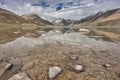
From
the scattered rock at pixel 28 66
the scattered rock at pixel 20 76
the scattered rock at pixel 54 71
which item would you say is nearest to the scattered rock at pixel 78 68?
the scattered rock at pixel 54 71

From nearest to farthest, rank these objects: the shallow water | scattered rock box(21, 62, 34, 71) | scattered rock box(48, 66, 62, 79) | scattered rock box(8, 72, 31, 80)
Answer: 1. scattered rock box(8, 72, 31, 80)
2. scattered rock box(48, 66, 62, 79)
3. scattered rock box(21, 62, 34, 71)
4. the shallow water

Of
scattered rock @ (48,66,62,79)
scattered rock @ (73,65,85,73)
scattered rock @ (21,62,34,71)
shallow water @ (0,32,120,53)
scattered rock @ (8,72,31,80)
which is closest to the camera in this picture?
scattered rock @ (8,72,31,80)

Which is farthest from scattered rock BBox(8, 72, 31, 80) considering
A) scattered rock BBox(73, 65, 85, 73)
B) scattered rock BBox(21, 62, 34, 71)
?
scattered rock BBox(73, 65, 85, 73)

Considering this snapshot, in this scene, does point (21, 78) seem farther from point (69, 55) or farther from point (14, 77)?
point (69, 55)

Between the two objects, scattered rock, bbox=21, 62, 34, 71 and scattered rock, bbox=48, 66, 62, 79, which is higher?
scattered rock, bbox=21, 62, 34, 71

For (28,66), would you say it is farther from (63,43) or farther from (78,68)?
(63,43)

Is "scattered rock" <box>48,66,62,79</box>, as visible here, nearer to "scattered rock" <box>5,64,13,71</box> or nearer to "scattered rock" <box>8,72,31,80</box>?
"scattered rock" <box>8,72,31,80</box>

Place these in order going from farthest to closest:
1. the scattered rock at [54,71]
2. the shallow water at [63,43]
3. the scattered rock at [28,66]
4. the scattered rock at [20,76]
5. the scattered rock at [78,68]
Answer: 1. the shallow water at [63,43]
2. the scattered rock at [28,66]
3. the scattered rock at [78,68]
4. the scattered rock at [54,71]
5. the scattered rock at [20,76]

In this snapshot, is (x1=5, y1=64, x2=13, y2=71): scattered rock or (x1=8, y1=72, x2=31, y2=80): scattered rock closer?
(x1=8, y1=72, x2=31, y2=80): scattered rock

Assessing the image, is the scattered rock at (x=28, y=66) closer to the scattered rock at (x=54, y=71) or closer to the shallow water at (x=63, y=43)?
the scattered rock at (x=54, y=71)

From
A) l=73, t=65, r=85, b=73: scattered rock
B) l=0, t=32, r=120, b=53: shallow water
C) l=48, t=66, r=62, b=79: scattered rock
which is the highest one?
l=48, t=66, r=62, b=79: scattered rock

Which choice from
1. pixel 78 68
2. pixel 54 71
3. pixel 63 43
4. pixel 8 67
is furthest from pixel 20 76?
pixel 63 43
